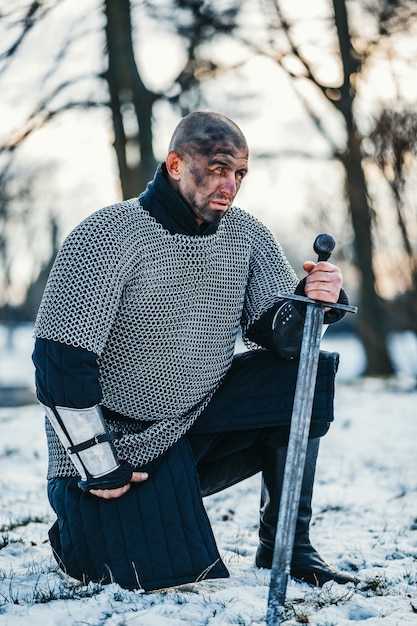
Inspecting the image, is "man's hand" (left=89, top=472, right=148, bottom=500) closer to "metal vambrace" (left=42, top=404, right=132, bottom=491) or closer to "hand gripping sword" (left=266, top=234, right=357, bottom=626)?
"metal vambrace" (left=42, top=404, right=132, bottom=491)

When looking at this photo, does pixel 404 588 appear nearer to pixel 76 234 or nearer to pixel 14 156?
pixel 76 234

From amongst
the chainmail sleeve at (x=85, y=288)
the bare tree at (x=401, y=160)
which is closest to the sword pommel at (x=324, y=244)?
the chainmail sleeve at (x=85, y=288)

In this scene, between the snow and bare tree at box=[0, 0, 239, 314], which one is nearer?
the snow

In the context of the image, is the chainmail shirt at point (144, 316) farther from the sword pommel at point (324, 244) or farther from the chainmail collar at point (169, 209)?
the sword pommel at point (324, 244)

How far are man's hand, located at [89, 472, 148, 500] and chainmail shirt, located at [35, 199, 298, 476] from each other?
0.29 feet

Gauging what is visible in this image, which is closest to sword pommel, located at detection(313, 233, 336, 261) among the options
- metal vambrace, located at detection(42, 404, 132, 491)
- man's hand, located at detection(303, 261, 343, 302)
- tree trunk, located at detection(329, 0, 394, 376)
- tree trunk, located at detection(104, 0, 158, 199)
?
man's hand, located at detection(303, 261, 343, 302)

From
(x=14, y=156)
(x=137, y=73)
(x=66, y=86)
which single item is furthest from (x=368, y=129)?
(x=14, y=156)

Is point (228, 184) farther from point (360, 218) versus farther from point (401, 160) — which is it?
point (360, 218)

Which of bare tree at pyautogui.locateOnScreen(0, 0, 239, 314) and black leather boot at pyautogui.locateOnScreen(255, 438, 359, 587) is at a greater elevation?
bare tree at pyautogui.locateOnScreen(0, 0, 239, 314)

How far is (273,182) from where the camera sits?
42.4 ft

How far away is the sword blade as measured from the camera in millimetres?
2293

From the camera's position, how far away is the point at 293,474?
7.75 feet

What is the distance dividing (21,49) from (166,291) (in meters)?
4.76

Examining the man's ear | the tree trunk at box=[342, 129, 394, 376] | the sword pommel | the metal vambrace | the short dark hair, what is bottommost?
the tree trunk at box=[342, 129, 394, 376]
